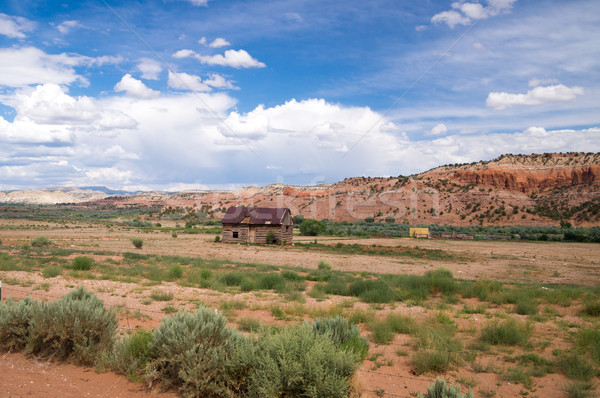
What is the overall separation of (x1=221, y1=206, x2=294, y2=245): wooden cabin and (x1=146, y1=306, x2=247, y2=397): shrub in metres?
32.3

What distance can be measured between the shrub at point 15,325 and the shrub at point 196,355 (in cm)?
243

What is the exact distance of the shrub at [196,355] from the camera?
5117mm

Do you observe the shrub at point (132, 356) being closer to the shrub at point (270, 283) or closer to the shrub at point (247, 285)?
the shrub at point (247, 285)

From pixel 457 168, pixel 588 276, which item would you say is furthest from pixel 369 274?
pixel 457 168

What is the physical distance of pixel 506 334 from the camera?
27.1 feet

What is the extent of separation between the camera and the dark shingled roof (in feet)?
126

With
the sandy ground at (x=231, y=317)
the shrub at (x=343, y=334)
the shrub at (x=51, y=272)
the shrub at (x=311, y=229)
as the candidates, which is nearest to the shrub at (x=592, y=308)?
the sandy ground at (x=231, y=317)

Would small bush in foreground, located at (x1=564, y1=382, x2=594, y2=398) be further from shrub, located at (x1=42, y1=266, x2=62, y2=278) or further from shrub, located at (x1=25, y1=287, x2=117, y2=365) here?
shrub, located at (x1=42, y1=266, x2=62, y2=278)

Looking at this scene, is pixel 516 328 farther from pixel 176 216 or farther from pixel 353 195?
pixel 176 216

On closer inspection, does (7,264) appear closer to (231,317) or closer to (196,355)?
(231,317)

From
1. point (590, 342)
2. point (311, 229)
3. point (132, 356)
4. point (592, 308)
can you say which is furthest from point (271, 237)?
point (132, 356)

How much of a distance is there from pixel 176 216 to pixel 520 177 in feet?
266

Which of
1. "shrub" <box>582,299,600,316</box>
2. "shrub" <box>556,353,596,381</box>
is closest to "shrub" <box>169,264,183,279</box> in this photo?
"shrub" <box>556,353,596,381</box>

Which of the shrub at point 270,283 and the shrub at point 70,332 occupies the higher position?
the shrub at point 70,332
